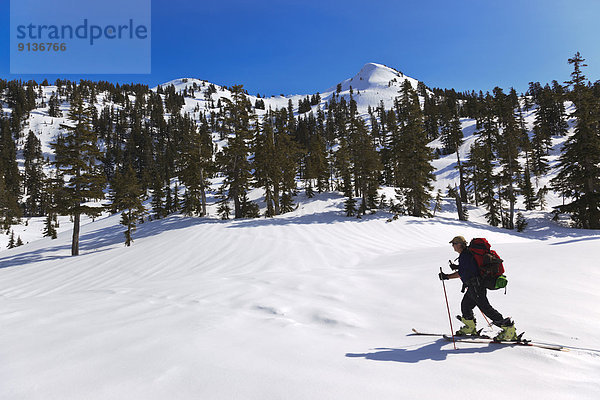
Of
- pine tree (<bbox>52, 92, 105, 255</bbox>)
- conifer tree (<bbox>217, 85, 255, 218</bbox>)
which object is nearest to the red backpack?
pine tree (<bbox>52, 92, 105, 255</bbox>)

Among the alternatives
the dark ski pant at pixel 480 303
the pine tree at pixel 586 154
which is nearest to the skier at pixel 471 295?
the dark ski pant at pixel 480 303

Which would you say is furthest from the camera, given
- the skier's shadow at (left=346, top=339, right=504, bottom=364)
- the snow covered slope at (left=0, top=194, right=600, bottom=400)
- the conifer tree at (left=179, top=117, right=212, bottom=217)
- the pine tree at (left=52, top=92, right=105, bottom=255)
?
the conifer tree at (left=179, top=117, right=212, bottom=217)

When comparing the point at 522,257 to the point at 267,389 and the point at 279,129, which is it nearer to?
the point at 267,389

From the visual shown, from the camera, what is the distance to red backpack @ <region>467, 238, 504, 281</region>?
4359 millimetres

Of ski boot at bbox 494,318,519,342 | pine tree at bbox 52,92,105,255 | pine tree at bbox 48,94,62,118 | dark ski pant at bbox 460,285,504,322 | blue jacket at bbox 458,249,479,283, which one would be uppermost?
pine tree at bbox 48,94,62,118

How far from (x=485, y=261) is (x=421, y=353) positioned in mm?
1770

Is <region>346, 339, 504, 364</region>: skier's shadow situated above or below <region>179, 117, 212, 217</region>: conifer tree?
below

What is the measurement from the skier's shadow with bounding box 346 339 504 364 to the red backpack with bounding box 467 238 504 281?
43.6 inches

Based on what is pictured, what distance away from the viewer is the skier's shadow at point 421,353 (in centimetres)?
387

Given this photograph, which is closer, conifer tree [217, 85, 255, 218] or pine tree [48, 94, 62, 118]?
conifer tree [217, 85, 255, 218]

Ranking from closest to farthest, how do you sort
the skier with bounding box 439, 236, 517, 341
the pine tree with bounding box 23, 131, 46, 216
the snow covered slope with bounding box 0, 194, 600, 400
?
the snow covered slope with bounding box 0, 194, 600, 400, the skier with bounding box 439, 236, 517, 341, the pine tree with bounding box 23, 131, 46, 216

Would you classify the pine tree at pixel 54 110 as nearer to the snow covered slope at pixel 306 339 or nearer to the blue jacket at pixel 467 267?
the snow covered slope at pixel 306 339

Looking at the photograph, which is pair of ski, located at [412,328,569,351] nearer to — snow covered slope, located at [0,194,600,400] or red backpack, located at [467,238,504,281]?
snow covered slope, located at [0,194,600,400]

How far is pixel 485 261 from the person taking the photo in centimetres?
443
